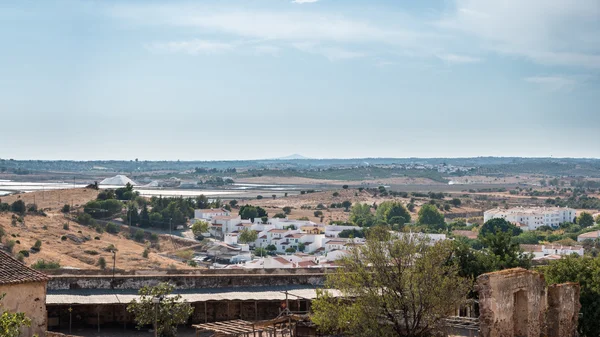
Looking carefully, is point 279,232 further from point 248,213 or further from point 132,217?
point 132,217

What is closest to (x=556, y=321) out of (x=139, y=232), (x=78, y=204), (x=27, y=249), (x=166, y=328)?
(x=166, y=328)

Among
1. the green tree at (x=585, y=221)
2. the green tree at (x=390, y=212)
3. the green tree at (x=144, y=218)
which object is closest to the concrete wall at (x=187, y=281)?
the green tree at (x=144, y=218)

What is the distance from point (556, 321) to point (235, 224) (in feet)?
235

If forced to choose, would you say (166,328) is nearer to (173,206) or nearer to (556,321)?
(556,321)

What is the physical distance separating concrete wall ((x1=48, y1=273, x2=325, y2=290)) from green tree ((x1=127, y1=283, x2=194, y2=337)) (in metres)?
1.90

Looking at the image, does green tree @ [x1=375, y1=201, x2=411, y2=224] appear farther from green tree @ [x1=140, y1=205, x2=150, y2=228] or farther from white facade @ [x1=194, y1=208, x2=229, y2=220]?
green tree @ [x1=140, y1=205, x2=150, y2=228]

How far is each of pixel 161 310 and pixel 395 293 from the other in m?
5.67

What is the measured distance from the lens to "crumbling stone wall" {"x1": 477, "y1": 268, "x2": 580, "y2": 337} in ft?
51.5

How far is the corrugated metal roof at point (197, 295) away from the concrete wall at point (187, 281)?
0.90 ft

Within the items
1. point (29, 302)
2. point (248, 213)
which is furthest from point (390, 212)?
point (29, 302)

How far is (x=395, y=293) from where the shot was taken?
17.1 meters

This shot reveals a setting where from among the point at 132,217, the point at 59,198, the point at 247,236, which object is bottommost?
the point at 247,236

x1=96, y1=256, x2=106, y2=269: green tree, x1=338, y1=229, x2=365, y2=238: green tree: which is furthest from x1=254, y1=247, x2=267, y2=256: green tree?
x1=96, y1=256, x2=106, y2=269: green tree

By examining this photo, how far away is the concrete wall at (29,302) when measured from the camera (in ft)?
52.7
